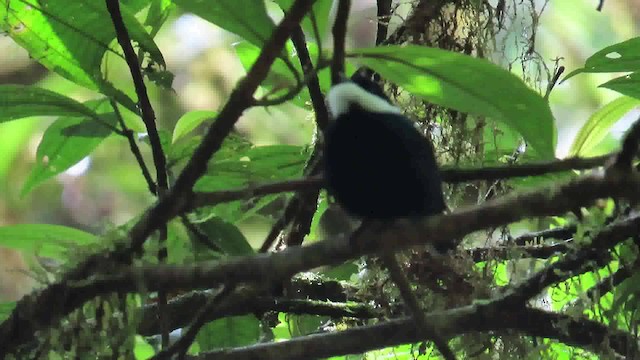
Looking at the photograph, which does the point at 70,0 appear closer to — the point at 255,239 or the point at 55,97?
the point at 55,97

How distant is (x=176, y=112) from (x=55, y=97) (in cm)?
105

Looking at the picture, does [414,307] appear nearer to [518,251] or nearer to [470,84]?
[470,84]

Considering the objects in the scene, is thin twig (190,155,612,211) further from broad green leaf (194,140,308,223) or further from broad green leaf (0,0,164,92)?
broad green leaf (0,0,164,92)

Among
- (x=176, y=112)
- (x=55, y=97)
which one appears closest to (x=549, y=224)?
(x=55, y=97)

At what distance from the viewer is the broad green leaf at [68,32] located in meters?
0.92

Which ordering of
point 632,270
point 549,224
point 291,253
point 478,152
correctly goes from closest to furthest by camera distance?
point 291,253
point 632,270
point 478,152
point 549,224

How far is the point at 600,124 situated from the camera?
1158 millimetres

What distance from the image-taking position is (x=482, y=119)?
1067mm

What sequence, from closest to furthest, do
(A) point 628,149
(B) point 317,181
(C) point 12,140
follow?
(A) point 628,149
(B) point 317,181
(C) point 12,140

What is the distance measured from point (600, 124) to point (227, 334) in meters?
0.67

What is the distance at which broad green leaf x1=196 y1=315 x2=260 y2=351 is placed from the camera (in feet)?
3.60

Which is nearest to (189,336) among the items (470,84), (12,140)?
(470,84)

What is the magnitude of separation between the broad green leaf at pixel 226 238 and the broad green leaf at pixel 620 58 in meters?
0.52

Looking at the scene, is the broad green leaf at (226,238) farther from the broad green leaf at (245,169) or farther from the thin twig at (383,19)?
the thin twig at (383,19)
